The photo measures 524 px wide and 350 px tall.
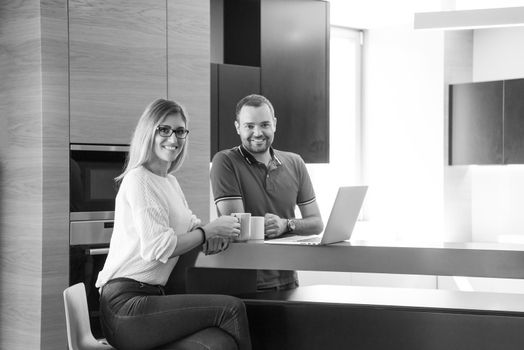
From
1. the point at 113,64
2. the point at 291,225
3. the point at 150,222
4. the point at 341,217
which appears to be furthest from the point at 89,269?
the point at 341,217

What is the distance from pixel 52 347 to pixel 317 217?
138cm

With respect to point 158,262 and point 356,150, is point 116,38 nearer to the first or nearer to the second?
point 158,262

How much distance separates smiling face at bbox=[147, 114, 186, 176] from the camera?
275 cm

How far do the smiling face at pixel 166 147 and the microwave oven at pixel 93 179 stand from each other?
45.4 inches

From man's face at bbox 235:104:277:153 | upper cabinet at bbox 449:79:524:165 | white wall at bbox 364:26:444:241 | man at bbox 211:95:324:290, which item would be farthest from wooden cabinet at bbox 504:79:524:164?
man's face at bbox 235:104:277:153

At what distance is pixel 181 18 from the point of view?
428 cm

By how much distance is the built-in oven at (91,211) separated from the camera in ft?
12.6

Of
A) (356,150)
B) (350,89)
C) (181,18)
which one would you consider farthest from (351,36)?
(181,18)

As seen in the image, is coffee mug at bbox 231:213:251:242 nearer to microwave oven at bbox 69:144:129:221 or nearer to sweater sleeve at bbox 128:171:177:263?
sweater sleeve at bbox 128:171:177:263


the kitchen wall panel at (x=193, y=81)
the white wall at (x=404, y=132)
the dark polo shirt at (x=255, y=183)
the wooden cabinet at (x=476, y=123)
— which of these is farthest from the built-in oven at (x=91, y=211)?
the wooden cabinet at (x=476, y=123)

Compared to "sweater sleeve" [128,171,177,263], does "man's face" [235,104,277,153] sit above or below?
above

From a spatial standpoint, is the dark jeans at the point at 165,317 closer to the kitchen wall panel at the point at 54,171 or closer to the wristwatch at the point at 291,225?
the wristwatch at the point at 291,225

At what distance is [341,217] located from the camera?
8.98 feet

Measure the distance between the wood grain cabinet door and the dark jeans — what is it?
1.47 meters
